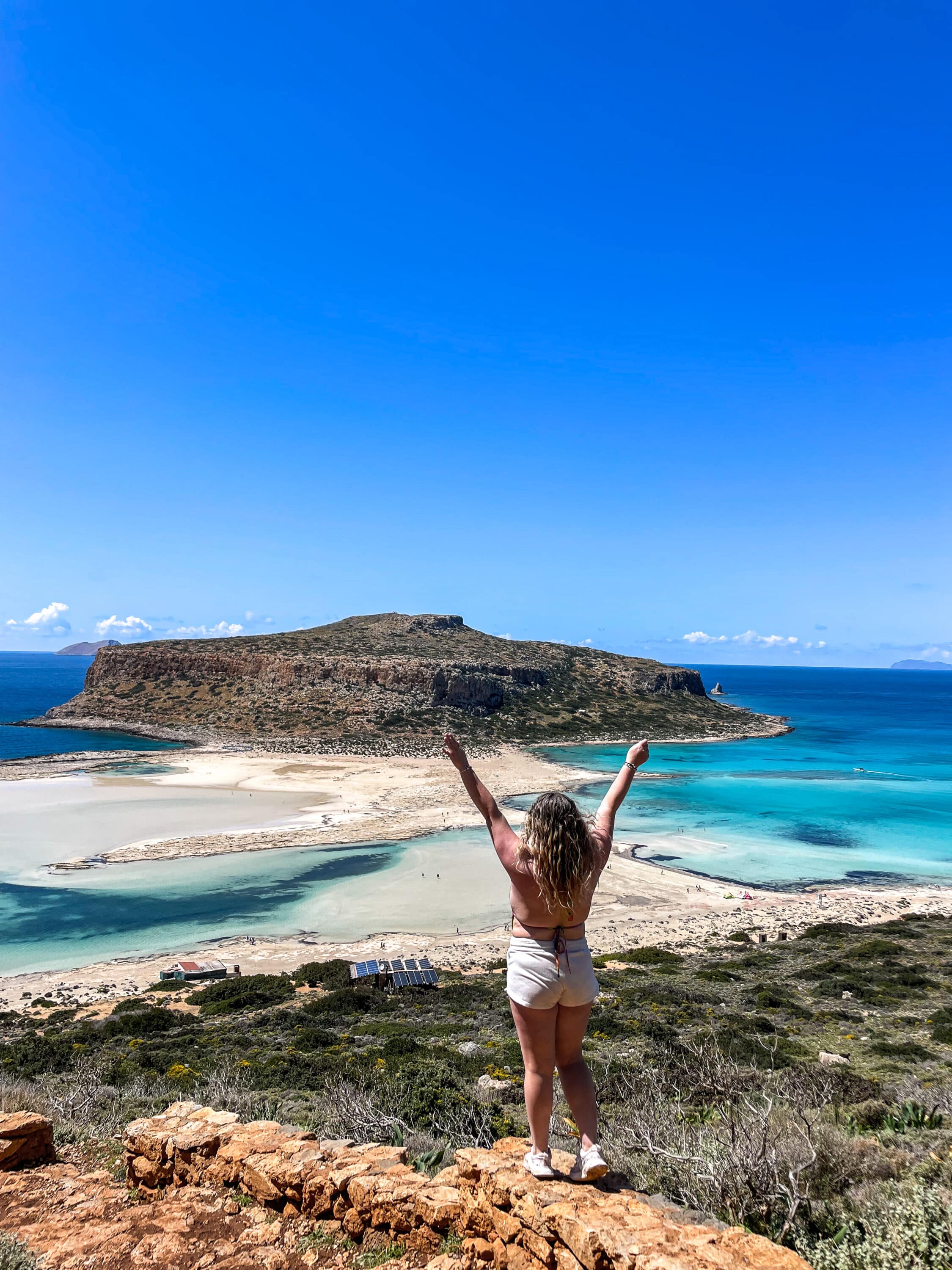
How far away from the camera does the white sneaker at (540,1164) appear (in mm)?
3000

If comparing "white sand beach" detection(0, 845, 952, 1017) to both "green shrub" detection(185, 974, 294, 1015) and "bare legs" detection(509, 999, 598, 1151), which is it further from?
"bare legs" detection(509, 999, 598, 1151)

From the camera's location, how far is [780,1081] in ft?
23.0

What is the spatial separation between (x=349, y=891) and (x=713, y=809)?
23.0m

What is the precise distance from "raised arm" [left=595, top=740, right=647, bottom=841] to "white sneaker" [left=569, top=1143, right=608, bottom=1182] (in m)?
1.34

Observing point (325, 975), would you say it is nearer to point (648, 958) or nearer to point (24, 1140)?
point (648, 958)

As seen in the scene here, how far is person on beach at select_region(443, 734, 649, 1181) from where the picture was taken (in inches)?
110

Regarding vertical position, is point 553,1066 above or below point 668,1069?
above

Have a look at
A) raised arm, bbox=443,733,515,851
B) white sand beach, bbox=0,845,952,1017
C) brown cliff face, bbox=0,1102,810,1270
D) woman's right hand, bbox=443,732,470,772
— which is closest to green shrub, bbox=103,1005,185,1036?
white sand beach, bbox=0,845,952,1017

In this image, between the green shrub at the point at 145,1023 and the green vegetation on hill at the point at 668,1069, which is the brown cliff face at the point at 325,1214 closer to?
the green vegetation on hill at the point at 668,1069

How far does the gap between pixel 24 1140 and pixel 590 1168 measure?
4.00m

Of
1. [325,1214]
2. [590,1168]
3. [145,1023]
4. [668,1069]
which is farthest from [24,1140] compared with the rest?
[145,1023]

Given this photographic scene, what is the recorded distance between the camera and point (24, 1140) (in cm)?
455

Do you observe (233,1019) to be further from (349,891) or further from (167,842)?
(167,842)

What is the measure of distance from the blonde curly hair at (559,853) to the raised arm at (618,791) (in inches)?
7.4
